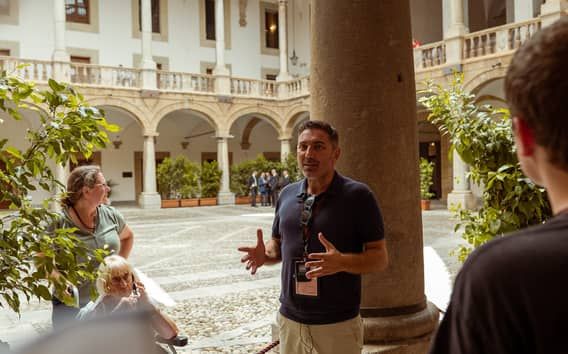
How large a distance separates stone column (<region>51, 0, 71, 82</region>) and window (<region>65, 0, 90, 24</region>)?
2470 millimetres

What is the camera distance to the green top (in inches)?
105

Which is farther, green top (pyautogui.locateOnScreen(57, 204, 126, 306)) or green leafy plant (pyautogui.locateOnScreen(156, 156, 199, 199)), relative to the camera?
green leafy plant (pyautogui.locateOnScreen(156, 156, 199, 199))

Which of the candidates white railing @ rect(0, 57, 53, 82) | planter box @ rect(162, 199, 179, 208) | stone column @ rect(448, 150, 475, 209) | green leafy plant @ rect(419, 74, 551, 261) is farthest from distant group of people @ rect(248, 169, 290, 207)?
green leafy plant @ rect(419, 74, 551, 261)

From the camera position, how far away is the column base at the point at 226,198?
20.7 m

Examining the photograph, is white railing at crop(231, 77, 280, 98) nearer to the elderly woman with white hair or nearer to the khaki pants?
the elderly woman with white hair

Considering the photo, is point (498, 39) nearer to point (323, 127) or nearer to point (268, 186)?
point (268, 186)

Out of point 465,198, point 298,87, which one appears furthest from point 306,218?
point 298,87

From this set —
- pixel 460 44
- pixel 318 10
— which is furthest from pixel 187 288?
pixel 460 44

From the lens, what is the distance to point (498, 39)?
14.6 m

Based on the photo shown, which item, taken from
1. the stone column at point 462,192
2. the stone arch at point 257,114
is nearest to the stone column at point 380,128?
the stone column at point 462,192

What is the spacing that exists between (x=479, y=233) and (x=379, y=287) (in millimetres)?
959

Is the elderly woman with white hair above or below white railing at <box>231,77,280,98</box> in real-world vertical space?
below

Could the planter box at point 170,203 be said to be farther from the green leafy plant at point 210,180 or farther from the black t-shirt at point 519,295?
the black t-shirt at point 519,295

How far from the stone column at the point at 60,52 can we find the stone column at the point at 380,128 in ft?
55.1
